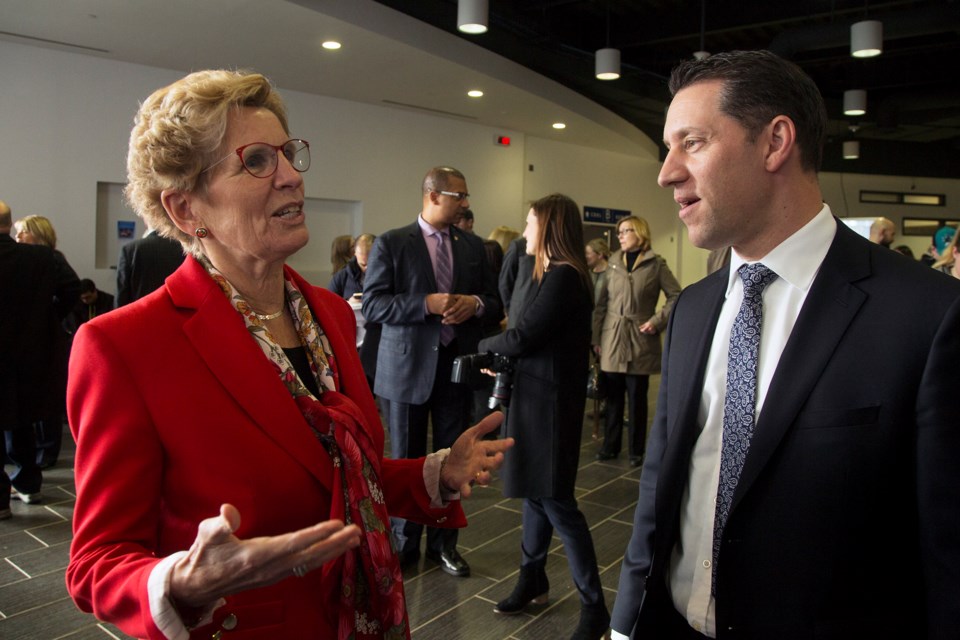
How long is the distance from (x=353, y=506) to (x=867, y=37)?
28.2ft

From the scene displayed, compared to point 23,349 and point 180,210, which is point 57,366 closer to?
point 23,349

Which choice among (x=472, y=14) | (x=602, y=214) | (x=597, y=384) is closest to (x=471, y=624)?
(x=597, y=384)

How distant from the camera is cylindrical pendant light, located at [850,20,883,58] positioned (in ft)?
26.0

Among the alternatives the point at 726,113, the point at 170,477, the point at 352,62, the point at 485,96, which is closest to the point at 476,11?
the point at 352,62

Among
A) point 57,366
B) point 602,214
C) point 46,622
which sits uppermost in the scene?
point 602,214

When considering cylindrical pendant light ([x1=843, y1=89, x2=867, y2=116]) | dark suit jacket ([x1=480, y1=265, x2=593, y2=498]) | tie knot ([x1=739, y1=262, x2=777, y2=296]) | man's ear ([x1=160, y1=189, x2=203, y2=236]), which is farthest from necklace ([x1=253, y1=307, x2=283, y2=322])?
cylindrical pendant light ([x1=843, y1=89, x2=867, y2=116])

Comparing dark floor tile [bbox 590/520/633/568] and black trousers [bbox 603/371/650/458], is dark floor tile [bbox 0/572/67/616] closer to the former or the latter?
dark floor tile [bbox 590/520/633/568]

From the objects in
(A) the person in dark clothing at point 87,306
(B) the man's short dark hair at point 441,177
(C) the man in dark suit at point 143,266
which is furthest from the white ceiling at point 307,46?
(B) the man's short dark hair at point 441,177

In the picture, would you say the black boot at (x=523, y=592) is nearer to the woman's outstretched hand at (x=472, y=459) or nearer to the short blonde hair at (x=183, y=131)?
the woman's outstretched hand at (x=472, y=459)

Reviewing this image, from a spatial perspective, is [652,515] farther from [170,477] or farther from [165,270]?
[165,270]

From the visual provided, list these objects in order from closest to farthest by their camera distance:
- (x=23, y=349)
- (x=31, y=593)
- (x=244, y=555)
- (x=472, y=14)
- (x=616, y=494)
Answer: (x=244, y=555)
(x=31, y=593)
(x=23, y=349)
(x=616, y=494)
(x=472, y=14)

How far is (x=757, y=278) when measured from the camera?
1487 millimetres

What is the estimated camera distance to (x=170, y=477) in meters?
1.29

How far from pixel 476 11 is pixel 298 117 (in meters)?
4.01
